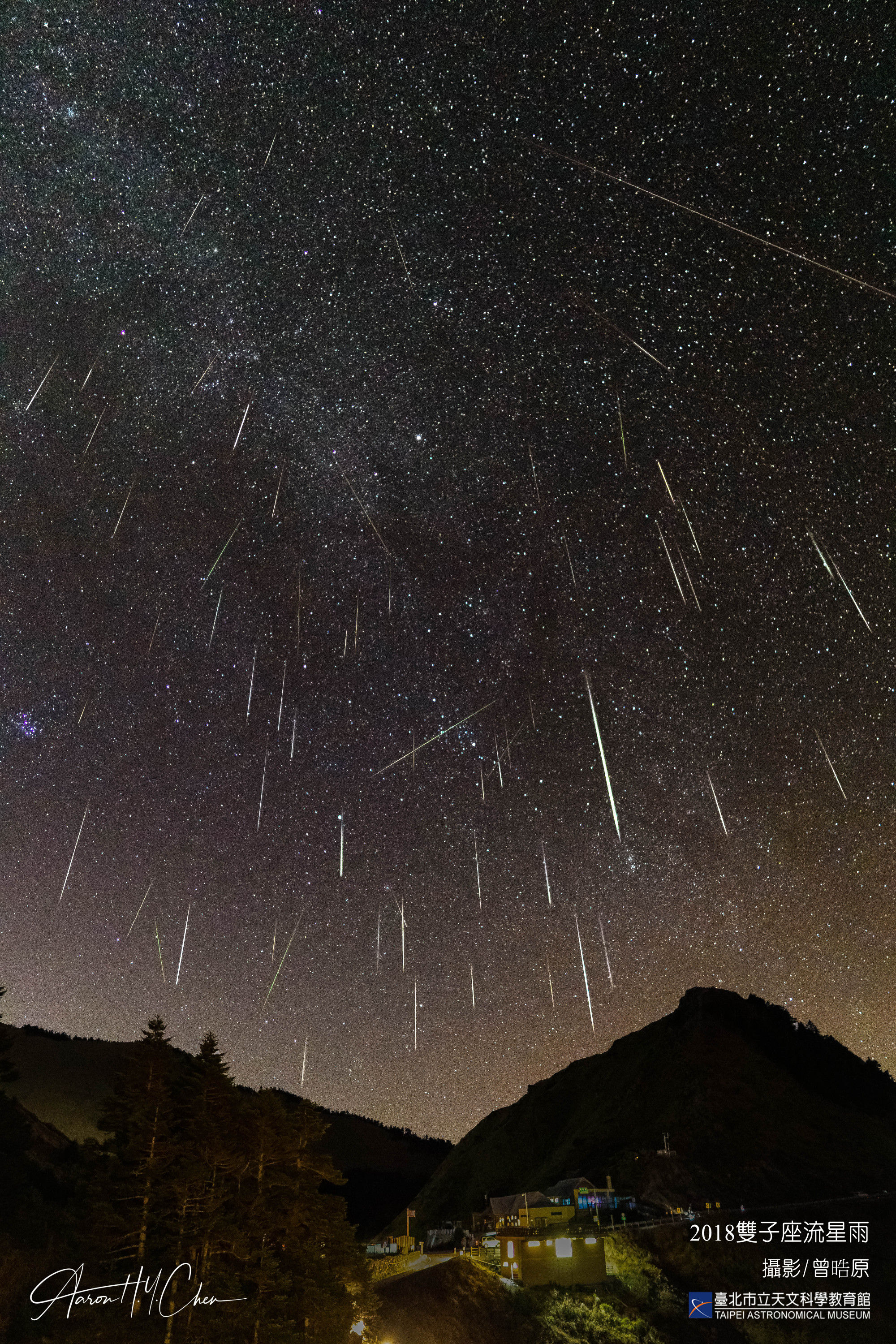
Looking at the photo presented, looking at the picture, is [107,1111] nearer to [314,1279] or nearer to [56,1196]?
[314,1279]

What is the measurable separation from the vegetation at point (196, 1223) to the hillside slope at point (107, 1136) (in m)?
62.3

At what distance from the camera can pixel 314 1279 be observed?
26328 millimetres

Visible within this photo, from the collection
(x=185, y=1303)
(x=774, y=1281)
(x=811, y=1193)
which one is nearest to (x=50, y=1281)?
(x=185, y=1303)

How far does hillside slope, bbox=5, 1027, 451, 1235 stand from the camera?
11194 centimetres

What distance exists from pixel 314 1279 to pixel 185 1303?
5.42 m

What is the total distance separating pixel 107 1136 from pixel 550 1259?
82.0 m

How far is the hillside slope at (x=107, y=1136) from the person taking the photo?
11194cm

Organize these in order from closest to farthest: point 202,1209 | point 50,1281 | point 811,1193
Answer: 1. point 50,1281
2. point 202,1209
3. point 811,1193

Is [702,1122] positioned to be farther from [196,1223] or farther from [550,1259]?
[196,1223]

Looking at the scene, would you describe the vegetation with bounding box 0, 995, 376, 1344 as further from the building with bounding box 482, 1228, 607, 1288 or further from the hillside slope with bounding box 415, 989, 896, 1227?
the hillside slope with bounding box 415, 989, 896, 1227

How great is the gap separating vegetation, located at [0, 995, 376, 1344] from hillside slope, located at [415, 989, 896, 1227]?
192ft
